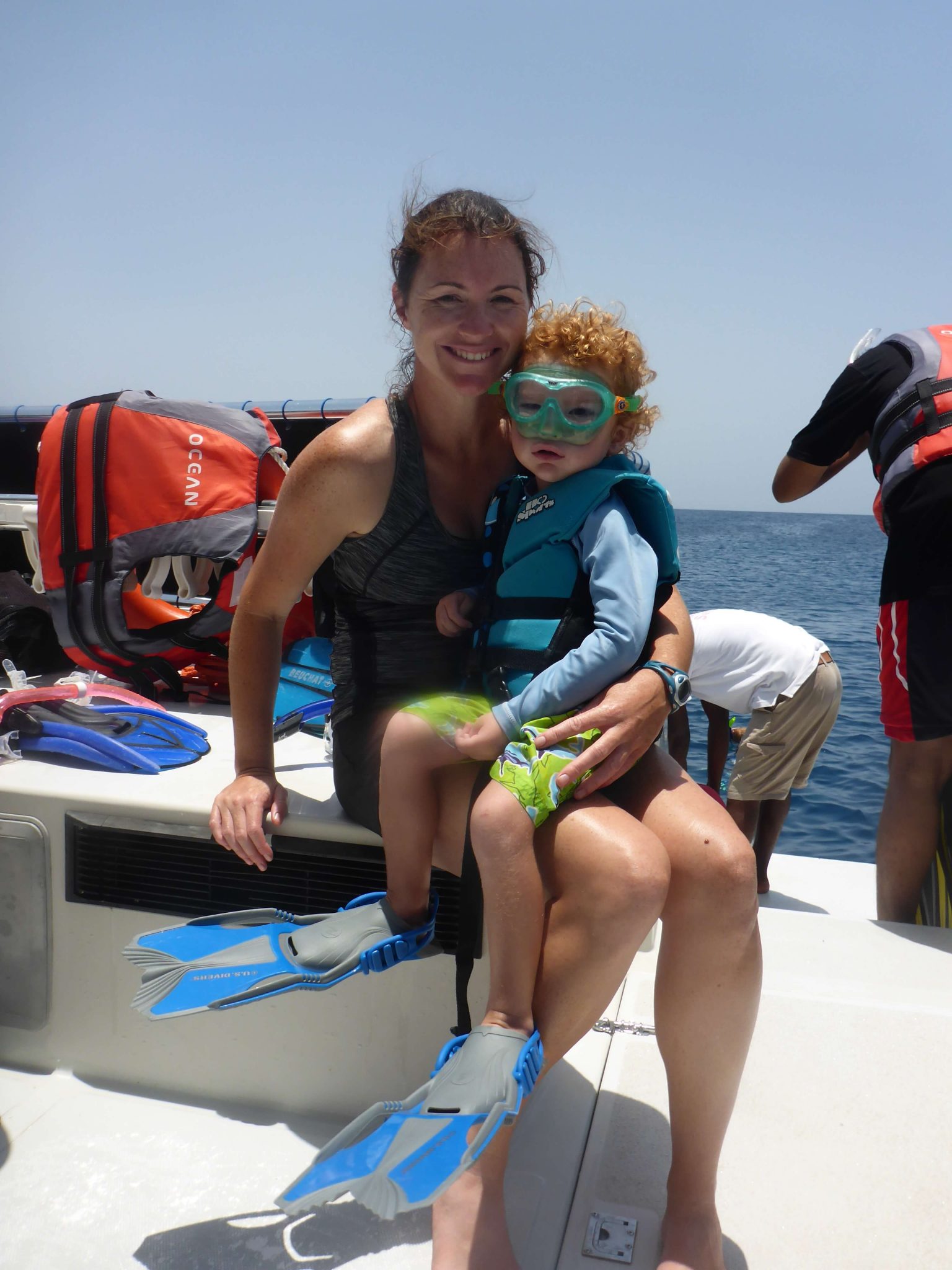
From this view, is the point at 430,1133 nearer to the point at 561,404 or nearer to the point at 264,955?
the point at 264,955

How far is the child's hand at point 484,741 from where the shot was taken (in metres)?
1.32

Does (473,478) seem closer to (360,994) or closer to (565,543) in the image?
(565,543)

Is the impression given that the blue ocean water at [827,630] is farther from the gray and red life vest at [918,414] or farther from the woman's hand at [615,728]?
the woman's hand at [615,728]

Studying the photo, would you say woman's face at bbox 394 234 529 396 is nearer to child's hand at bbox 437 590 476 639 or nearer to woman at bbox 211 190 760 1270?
woman at bbox 211 190 760 1270

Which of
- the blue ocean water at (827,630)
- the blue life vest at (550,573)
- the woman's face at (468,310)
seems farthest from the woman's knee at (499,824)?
the blue ocean water at (827,630)

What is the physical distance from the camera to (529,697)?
1325 millimetres

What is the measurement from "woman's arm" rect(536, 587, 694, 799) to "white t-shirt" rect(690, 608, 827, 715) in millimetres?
1892

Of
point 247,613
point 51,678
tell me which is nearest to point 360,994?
point 247,613

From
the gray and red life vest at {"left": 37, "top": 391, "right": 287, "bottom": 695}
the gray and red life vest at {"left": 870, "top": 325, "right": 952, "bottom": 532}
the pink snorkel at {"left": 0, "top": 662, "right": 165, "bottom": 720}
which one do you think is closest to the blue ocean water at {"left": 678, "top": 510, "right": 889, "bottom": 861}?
the gray and red life vest at {"left": 870, "top": 325, "right": 952, "bottom": 532}

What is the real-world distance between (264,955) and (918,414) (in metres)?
1.73

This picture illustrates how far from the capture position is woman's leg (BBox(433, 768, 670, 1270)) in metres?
1.19

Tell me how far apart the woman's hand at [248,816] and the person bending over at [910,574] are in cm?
134

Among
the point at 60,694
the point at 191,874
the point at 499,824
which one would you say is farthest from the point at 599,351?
the point at 60,694

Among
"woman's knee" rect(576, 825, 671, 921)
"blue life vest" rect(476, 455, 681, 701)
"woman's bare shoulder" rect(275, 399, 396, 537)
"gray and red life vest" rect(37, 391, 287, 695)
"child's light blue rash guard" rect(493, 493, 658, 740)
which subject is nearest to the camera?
"woman's knee" rect(576, 825, 671, 921)
